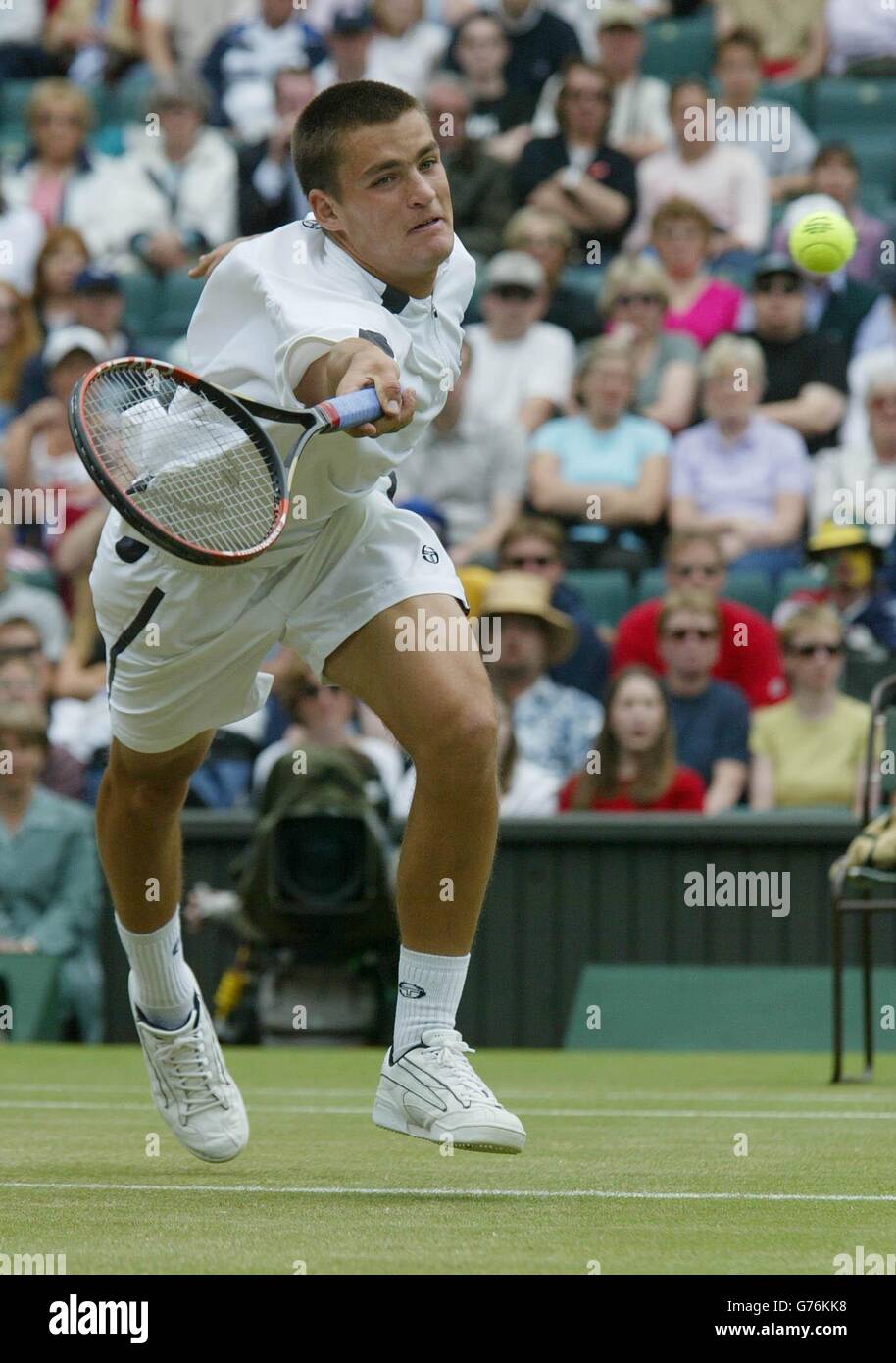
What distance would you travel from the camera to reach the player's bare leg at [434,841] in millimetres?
4363

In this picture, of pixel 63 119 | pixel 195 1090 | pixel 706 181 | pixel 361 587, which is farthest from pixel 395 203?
pixel 63 119

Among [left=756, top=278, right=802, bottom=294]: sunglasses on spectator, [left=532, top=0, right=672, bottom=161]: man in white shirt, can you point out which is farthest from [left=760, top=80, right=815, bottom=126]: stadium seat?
[left=756, top=278, right=802, bottom=294]: sunglasses on spectator

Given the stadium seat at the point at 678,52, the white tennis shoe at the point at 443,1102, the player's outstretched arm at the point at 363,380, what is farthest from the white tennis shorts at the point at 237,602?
the stadium seat at the point at 678,52

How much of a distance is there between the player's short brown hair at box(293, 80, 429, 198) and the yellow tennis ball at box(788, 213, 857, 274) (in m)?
2.67

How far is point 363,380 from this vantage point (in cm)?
400

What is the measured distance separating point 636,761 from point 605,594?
67.1 inches

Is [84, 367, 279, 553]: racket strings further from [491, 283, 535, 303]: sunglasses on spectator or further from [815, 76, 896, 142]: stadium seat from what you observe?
[815, 76, 896, 142]: stadium seat

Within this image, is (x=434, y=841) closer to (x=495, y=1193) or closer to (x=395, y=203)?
(x=495, y=1193)

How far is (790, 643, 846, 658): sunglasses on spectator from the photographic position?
9508 mm

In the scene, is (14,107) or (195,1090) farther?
(14,107)

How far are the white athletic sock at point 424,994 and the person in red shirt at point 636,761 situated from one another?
4896 mm

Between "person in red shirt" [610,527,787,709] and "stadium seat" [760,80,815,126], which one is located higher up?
"stadium seat" [760,80,815,126]
